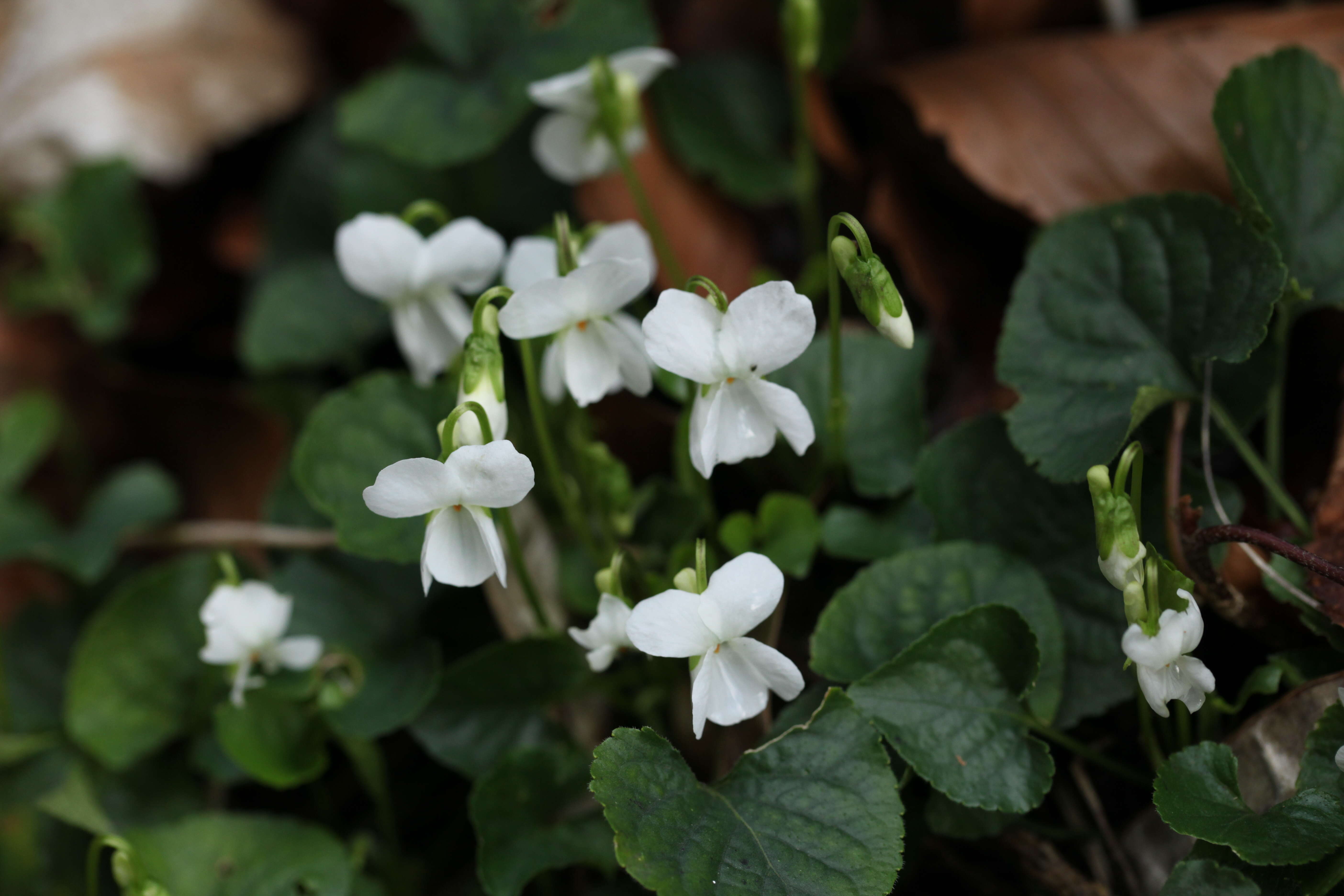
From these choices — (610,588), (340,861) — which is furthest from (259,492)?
(610,588)

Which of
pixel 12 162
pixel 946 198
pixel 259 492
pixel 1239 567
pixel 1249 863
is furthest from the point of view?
pixel 12 162

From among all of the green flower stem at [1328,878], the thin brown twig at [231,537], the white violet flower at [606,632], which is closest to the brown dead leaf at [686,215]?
the thin brown twig at [231,537]

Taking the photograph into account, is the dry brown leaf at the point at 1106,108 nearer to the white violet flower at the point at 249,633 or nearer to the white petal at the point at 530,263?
the white petal at the point at 530,263

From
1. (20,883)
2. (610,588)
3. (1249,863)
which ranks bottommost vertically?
(20,883)

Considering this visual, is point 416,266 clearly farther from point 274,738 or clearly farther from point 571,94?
point 274,738

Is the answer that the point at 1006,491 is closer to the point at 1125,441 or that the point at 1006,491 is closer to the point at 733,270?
the point at 1125,441

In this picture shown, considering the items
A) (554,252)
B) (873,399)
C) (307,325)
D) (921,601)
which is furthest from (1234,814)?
(307,325)
